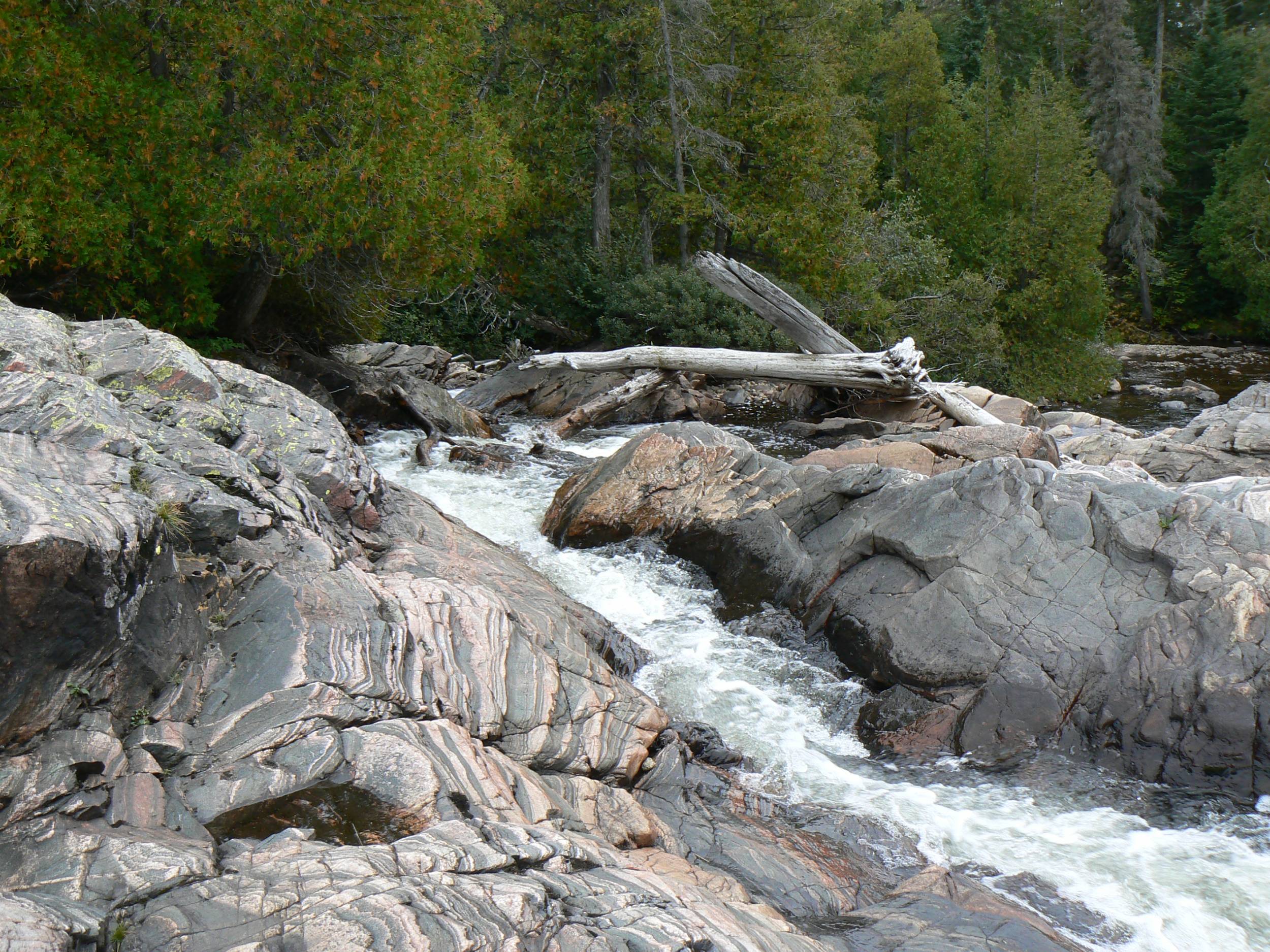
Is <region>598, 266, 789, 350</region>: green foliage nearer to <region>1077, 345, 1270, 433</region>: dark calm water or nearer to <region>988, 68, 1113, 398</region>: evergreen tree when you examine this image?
<region>1077, 345, 1270, 433</region>: dark calm water

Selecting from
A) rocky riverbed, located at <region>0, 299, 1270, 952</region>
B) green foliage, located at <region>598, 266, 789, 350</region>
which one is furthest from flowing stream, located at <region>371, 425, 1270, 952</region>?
green foliage, located at <region>598, 266, 789, 350</region>

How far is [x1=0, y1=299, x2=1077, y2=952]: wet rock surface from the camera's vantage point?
3383mm

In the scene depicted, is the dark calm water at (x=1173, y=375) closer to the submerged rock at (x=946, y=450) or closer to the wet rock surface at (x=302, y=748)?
the submerged rock at (x=946, y=450)

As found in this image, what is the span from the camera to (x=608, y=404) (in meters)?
15.1

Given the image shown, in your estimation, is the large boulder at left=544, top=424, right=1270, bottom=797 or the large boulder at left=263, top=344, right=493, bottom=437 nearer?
the large boulder at left=544, top=424, right=1270, bottom=797

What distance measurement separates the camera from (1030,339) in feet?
81.8

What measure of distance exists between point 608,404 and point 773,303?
3072 mm

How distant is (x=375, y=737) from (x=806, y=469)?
5.83m

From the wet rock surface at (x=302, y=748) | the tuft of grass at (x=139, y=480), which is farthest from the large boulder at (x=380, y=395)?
the tuft of grass at (x=139, y=480)

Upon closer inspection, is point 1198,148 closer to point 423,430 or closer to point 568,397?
point 568,397

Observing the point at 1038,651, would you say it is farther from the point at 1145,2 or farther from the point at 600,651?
the point at 1145,2

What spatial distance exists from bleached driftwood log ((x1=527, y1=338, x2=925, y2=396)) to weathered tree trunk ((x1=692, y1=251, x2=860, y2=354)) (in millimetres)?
264

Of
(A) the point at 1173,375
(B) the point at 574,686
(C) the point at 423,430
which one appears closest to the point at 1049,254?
(A) the point at 1173,375

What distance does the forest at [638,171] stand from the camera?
Answer: 1179cm
